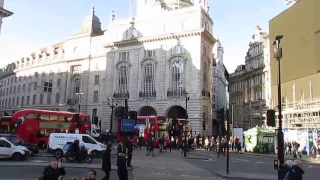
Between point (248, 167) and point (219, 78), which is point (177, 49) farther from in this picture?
point (219, 78)

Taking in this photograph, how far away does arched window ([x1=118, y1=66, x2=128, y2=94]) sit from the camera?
58.8m

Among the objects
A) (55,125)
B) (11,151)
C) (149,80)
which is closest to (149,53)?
(149,80)

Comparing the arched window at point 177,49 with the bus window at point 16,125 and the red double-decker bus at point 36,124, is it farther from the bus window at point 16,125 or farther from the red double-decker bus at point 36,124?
the bus window at point 16,125

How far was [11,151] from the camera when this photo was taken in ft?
69.2

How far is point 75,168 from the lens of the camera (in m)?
18.0

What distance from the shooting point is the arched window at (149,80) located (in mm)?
55662

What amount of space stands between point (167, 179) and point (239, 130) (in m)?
29.6

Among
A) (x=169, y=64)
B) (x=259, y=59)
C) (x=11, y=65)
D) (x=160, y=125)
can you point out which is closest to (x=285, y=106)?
(x=160, y=125)

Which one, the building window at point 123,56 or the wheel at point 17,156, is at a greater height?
the building window at point 123,56

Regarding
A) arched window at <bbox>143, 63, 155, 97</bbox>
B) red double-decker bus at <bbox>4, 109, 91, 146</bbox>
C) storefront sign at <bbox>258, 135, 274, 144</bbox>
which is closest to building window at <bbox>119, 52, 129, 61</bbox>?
arched window at <bbox>143, 63, 155, 97</bbox>

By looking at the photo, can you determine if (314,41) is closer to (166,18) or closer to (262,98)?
(166,18)

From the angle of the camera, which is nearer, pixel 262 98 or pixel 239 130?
pixel 239 130

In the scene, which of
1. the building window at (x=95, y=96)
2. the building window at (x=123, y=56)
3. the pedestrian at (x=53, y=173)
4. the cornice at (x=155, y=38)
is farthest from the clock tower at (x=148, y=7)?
the pedestrian at (x=53, y=173)

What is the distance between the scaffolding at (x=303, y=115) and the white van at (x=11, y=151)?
90.4 feet
